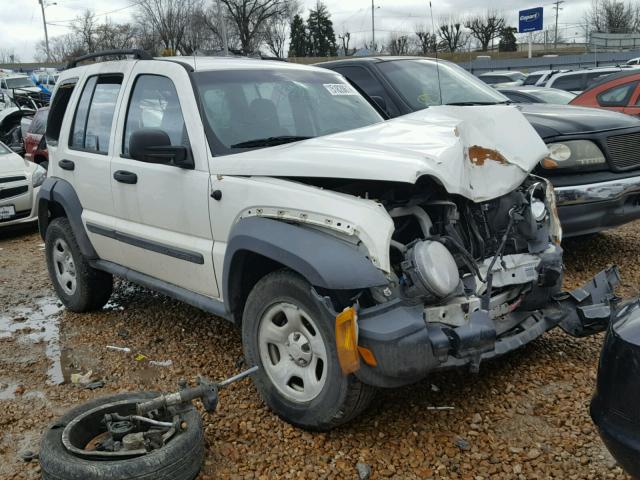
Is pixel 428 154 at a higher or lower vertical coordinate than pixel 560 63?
lower

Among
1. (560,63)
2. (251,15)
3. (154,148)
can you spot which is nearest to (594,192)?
(154,148)

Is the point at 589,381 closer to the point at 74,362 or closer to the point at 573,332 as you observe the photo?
the point at 573,332

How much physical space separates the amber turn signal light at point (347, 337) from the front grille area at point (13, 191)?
24.7 feet

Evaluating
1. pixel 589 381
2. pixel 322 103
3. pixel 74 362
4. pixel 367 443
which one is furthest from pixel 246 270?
pixel 589 381

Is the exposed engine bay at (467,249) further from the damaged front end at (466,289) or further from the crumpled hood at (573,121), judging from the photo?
the crumpled hood at (573,121)

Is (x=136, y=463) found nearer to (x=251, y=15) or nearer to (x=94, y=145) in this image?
(x=94, y=145)

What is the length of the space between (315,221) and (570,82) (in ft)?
46.0

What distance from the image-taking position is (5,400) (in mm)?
4109

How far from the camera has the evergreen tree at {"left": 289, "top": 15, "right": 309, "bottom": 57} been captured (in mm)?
67188

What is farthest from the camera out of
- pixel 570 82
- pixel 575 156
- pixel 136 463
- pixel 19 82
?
pixel 19 82

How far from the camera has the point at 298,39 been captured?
68.2 metres

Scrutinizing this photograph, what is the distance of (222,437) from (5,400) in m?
1.56

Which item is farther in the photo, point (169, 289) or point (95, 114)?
point (95, 114)

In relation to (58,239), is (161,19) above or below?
above
